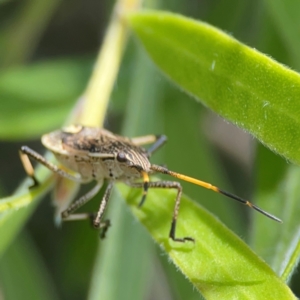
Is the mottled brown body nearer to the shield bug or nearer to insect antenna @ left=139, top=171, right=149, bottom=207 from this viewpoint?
the shield bug

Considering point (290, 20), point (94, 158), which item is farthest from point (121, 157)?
point (290, 20)

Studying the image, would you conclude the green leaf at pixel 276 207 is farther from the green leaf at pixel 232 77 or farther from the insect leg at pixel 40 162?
the insect leg at pixel 40 162

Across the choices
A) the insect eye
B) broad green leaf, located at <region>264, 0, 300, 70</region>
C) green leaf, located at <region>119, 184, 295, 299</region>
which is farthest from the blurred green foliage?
the insect eye

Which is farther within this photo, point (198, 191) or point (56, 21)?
point (56, 21)

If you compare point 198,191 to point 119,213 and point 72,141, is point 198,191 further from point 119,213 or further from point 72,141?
point 72,141

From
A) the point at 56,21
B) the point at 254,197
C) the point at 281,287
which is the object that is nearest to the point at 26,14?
the point at 56,21

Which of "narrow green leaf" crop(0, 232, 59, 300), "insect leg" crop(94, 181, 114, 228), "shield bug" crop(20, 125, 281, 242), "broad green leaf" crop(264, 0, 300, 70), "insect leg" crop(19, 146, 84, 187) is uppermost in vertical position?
"broad green leaf" crop(264, 0, 300, 70)
